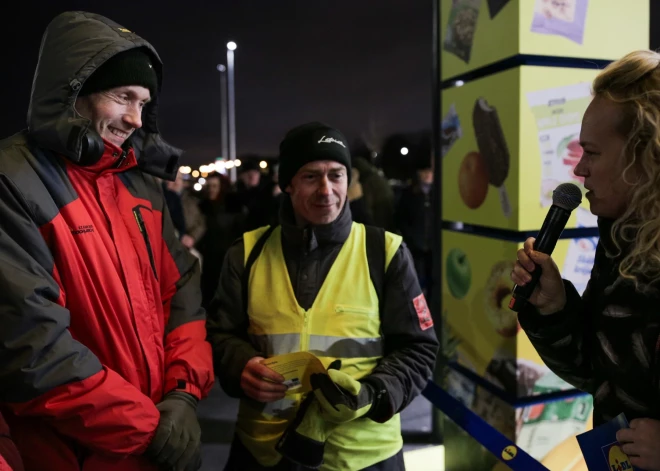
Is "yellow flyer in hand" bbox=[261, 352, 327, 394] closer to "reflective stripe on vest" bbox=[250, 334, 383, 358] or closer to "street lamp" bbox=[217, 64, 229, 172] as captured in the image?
"reflective stripe on vest" bbox=[250, 334, 383, 358]

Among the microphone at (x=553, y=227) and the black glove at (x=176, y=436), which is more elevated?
the microphone at (x=553, y=227)

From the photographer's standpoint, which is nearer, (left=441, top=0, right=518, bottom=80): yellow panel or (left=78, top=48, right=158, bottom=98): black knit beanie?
(left=78, top=48, right=158, bottom=98): black knit beanie

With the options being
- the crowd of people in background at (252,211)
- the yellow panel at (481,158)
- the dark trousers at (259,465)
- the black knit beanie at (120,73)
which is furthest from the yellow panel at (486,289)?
the crowd of people in background at (252,211)

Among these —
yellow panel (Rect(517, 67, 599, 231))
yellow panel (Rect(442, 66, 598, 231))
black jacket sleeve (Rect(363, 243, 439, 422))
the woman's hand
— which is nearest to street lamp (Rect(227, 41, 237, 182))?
yellow panel (Rect(442, 66, 598, 231))

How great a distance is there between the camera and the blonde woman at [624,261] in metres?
1.01

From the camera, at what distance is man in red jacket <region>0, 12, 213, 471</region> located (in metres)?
1.11

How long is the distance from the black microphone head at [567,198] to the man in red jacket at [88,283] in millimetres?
1017

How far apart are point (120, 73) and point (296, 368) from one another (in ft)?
2.96

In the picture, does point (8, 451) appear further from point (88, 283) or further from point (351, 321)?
point (351, 321)

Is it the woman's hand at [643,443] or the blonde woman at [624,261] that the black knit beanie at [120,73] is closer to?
the blonde woman at [624,261]

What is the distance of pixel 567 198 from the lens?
3.83 ft

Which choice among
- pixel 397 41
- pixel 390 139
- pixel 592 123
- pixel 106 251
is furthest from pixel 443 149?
pixel 390 139

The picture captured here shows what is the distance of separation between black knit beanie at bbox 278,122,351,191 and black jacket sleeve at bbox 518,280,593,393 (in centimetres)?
74

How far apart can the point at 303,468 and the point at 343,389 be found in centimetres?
30
